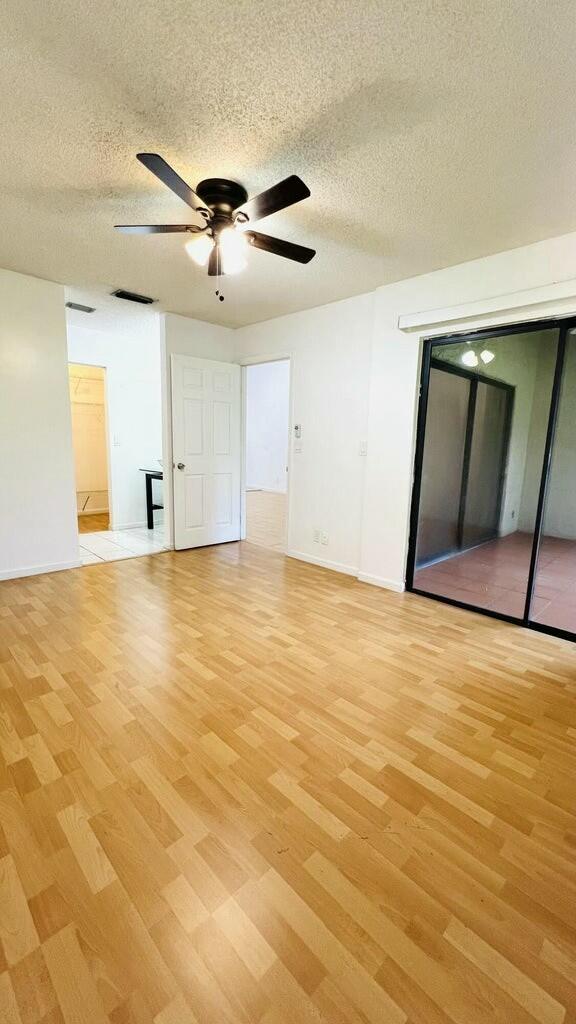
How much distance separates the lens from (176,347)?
455cm

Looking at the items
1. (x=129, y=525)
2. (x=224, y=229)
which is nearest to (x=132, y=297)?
(x=224, y=229)

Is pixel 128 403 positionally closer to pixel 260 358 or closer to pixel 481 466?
pixel 260 358

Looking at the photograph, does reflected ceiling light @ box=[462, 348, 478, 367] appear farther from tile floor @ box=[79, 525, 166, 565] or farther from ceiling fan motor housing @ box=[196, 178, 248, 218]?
tile floor @ box=[79, 525, 166, 565]

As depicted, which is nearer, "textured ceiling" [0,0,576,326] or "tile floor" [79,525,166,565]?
"textured ceiling" [0,0,576,326]

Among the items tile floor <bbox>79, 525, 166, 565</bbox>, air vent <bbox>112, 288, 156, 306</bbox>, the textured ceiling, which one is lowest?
tile floor <bbox>79, 525, 166, 565</bbox>

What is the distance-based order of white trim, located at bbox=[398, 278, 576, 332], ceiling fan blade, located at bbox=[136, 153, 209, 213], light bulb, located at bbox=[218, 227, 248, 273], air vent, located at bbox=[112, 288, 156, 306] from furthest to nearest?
1. air vent, located at bbox=[112, 288, 156, 306]
2. white trim, located at bbox=[398, 278, 576, 332]
3. light bulb, located at bbox=[218, 227, 248, 273]
4. ceiling fan blade, located at bbox=[136, 153, 209, 213]

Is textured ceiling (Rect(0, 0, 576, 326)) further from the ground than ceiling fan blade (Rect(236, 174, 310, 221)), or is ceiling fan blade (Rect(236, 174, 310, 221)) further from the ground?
textured ceiling (Rect(0, 0, 576, 326))

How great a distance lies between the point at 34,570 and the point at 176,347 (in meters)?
2.71

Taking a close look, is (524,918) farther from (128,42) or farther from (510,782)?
(128,42)

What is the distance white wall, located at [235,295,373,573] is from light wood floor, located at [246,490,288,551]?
69 cm

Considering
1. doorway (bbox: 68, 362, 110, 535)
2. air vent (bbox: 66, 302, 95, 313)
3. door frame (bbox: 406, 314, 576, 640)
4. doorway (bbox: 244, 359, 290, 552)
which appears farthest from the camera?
doorway (bbox: 244, 359, 290, 552)

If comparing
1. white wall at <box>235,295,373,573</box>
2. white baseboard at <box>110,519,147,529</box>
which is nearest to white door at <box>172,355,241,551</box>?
white wall at <box>235,295,373,573</box>

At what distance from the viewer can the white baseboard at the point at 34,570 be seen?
12.2 feet

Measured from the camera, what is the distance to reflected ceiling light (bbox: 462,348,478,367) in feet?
12.7
